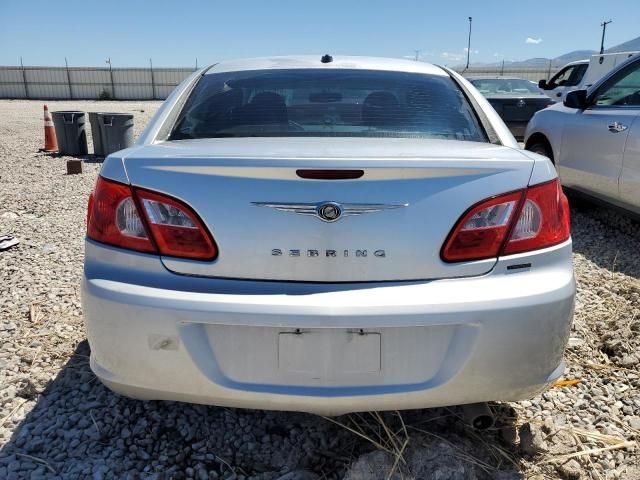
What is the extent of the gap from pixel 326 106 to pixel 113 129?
8381mm

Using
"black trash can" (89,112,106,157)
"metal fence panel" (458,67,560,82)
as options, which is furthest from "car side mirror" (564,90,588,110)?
"metal fence panel" (458,67,560,82)

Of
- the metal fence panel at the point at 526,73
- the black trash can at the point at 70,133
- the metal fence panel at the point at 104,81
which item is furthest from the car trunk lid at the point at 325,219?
the metal fence panel at the point at 526,73

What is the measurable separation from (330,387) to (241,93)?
1.46 meters

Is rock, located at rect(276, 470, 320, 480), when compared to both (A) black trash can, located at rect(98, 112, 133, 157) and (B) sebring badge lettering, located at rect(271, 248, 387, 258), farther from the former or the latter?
(A) black trash can, located at rect(98, 112, 133, 157)

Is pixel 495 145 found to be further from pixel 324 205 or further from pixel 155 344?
pixel 155 344

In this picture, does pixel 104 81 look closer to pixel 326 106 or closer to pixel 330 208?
pixel 326 106

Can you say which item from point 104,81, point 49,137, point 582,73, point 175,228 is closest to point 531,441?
point 175,228

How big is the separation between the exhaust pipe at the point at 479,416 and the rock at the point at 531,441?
0.52 feet

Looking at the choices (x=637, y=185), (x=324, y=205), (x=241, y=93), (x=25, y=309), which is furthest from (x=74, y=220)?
(x=637, y=185)

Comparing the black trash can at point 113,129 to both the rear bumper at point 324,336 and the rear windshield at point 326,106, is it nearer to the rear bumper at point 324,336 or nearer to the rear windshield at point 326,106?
the rear windshield at point 326,106

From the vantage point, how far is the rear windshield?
2.23 metres

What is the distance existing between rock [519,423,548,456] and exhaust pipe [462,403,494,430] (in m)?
0.16

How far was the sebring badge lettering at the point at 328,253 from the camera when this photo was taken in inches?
63.6

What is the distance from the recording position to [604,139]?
455cm
